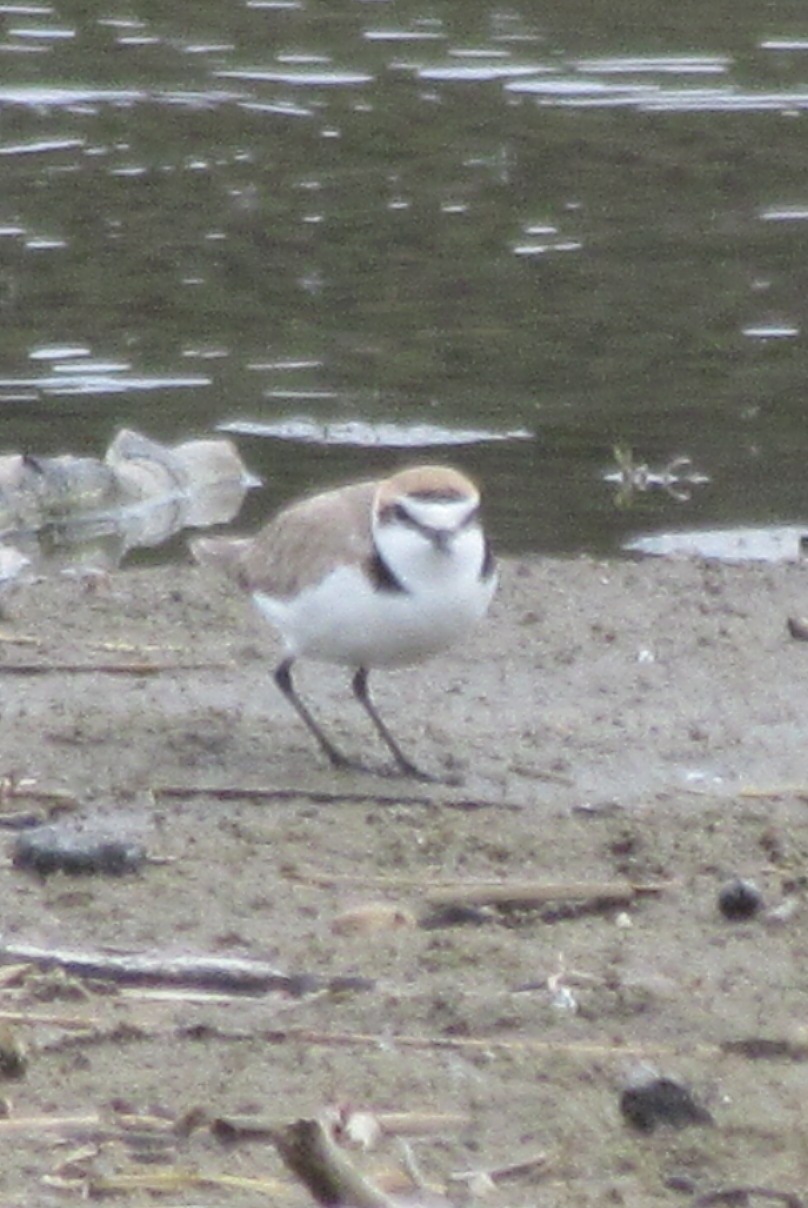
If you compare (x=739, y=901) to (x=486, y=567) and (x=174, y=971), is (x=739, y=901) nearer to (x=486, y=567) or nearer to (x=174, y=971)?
(x=174, y=971)

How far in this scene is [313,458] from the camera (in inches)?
514

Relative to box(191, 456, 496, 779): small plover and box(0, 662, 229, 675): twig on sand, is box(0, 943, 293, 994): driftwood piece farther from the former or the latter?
box(0, 662, 229, 675): twig on sand

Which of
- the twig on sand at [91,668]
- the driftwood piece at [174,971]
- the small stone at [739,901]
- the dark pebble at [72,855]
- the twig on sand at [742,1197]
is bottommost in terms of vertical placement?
the twig on sand at [91,668]

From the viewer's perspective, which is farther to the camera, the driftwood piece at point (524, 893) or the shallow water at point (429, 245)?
the shallow water at point (429, 245)

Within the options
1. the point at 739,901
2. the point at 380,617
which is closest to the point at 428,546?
the point at 380,617

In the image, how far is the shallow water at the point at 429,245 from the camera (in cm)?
1338

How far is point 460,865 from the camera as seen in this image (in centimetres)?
687

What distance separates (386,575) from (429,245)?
967 cm

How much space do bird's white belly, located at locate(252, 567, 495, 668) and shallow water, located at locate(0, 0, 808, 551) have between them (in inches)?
166

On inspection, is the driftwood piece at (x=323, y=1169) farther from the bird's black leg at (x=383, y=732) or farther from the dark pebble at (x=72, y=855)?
the bird's black leg at (x=383, y=732)

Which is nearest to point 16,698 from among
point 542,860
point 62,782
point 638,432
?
point 62,782

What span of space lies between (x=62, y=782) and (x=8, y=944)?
171cm

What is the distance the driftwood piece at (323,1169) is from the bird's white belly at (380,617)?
3.34 m

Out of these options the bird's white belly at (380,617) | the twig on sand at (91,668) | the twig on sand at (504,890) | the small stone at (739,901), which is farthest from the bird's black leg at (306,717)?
the small stone at (739,901)
